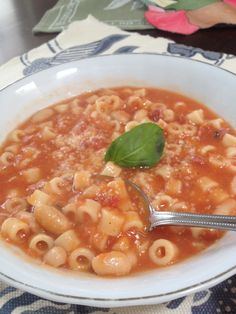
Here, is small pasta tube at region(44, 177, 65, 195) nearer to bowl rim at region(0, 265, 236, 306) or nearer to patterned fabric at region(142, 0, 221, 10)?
bowl rim at region(0, 265, 236, 306)

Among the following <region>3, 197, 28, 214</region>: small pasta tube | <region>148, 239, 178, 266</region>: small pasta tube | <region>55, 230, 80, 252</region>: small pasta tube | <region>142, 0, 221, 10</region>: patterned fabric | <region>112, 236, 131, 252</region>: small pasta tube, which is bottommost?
<region>142, 0, 221, 10</region>: patterned fabric

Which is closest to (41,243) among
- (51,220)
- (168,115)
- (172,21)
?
(51,220)

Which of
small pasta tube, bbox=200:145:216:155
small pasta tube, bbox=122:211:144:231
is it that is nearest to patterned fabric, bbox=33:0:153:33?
small pasta tube, bbox=200:145:216:155

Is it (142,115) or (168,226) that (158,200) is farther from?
(142,115)

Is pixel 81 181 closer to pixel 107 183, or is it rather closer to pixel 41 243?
pixel 107 183

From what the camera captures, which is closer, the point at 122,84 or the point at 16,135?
the point at 16,135

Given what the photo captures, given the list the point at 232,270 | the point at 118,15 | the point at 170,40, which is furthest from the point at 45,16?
the point at 232,270

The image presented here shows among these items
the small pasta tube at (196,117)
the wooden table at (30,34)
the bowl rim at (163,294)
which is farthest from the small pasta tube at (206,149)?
the wooden table at (30,34)
